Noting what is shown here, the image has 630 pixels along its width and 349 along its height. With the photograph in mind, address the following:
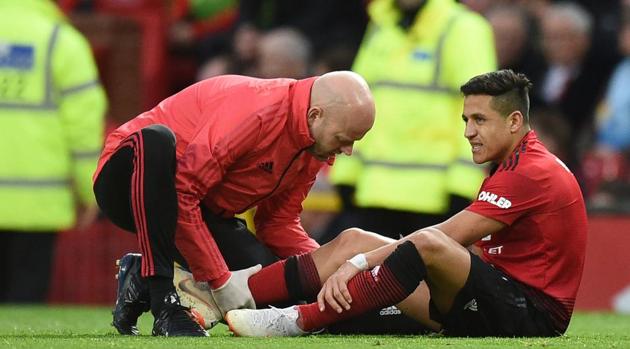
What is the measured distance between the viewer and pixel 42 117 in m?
10.3

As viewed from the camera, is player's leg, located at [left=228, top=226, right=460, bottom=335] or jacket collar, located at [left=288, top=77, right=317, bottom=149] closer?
player's leg, located at [left=228, top=226, right=460, bottom=335]

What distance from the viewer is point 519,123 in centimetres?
683

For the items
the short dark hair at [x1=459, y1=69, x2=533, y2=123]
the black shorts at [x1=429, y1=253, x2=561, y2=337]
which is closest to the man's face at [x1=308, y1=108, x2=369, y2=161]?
the short dark hair at [x1=459, y1=69, x2=533, y2=123]

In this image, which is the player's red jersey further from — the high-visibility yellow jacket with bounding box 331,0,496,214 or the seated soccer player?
the high-visibility yellow jacket with bounding box 331,0,496,214

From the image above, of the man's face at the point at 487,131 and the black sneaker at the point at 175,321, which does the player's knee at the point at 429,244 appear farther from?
the black sneaker at the point at 175,321

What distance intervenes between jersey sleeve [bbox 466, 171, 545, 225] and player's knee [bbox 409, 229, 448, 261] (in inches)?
9.5

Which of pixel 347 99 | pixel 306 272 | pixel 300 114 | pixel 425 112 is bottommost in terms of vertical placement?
pixel 306 272

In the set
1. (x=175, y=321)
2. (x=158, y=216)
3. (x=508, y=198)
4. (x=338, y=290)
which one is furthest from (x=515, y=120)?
(x=175, y=321)

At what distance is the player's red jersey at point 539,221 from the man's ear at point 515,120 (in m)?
0.09

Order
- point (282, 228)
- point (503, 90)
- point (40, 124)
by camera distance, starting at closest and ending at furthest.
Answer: point (503, 90), point (282, 228), point (40, 124)

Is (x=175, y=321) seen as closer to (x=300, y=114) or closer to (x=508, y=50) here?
(x=300, y=114)

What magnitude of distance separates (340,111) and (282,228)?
1.07 metres

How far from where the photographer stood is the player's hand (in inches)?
258

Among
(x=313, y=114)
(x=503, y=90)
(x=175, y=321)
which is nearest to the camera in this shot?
(x=175, y=321)
